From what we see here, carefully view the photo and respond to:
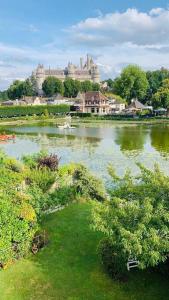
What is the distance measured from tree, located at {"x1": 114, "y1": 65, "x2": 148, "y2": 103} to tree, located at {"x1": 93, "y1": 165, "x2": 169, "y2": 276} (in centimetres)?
11096

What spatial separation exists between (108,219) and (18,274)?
12.6 feet

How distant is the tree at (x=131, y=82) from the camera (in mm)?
122375

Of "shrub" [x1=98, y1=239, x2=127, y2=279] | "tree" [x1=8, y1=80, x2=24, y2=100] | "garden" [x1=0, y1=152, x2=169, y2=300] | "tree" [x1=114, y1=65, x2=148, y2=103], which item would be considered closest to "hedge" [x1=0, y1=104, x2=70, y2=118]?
"tree" [x1=114, y1=65, x2=148, y2=103]

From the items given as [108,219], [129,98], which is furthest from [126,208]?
[129,98]

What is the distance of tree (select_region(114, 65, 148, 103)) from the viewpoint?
122375 mm

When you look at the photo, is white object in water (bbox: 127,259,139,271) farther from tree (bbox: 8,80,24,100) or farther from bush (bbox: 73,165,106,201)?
tree (bbox: 8,80,24,100)

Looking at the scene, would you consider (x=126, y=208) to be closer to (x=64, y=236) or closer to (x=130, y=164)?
(x=64, y=236)

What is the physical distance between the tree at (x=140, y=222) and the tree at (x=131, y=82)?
11096cm

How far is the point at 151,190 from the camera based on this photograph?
1252 centimetres

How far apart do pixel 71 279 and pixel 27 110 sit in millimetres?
102506

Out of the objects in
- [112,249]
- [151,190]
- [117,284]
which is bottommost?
[117,284]

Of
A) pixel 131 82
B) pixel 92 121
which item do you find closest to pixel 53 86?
pixel 131 82

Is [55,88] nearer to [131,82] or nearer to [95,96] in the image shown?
[95,96]

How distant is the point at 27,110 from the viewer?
112938 millimetres
